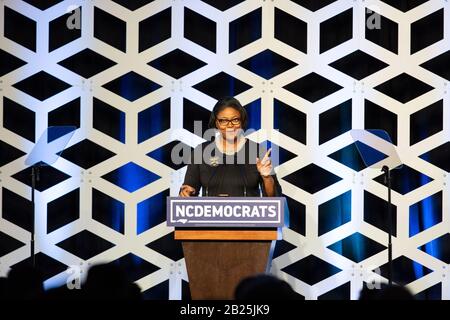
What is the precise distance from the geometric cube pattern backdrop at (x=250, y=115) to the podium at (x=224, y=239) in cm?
154

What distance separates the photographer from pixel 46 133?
6145 millimetres

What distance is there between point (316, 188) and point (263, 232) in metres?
1.62

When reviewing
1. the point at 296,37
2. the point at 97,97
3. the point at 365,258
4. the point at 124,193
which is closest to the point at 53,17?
the point at 97,97

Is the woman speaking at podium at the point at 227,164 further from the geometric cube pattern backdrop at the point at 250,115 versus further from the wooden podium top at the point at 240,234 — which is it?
the geometric cube pattern backdrop at the point at 250,115

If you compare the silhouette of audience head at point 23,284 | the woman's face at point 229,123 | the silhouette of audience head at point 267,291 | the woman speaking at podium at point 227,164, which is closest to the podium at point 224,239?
→ the woman speaking at podium at point 227,164

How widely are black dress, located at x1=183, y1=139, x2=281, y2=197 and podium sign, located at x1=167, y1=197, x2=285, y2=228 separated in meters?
0.59

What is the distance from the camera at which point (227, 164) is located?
17.5 ft

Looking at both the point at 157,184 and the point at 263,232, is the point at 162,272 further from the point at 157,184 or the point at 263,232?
the point at 263,232

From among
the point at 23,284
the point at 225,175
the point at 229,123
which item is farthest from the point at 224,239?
the point at 23,284

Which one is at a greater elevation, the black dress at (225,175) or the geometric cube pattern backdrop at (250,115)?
the geometric cube pattern backdrop at (250,115)

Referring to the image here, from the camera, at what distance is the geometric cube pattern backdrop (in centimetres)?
620

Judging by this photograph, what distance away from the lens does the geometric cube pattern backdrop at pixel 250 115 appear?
620 cm

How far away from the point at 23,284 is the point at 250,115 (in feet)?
10.7
